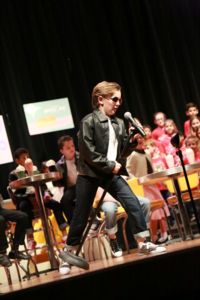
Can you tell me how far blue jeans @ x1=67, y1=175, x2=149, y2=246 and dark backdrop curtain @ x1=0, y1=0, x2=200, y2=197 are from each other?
4488 millimetres

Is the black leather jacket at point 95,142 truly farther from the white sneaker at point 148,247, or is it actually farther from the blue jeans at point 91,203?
the white sneaker at point 148,247

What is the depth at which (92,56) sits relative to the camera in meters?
9.77

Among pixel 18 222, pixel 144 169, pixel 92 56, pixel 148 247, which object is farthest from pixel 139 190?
pixel 92 56

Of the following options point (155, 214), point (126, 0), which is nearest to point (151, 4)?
point (126, 0)

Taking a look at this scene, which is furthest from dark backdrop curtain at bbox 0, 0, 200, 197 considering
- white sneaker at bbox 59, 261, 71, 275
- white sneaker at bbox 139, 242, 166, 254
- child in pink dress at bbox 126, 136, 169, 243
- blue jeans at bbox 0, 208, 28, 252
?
white sneaker at bbox 139, 242, 166, 254

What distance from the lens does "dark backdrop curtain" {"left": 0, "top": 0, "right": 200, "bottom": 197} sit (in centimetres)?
920

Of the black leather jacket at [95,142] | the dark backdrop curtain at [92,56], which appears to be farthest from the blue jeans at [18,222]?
the dark backdrop curtain at [92,56]

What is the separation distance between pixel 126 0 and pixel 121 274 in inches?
303

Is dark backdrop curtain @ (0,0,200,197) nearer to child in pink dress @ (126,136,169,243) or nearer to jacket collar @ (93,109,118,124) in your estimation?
child in pink dress @ (126,136,169,243)

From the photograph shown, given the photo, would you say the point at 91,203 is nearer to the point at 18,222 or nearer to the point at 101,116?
the point at 101,116

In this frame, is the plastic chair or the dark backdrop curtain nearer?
the plastic chair

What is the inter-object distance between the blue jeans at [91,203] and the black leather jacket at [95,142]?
8 centimetres

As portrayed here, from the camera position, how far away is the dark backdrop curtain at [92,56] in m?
9.20

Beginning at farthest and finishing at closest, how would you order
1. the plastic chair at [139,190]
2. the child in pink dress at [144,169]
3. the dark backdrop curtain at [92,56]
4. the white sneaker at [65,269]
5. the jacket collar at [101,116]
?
1. the dark backdrop curtain at [92,56]
2. the child in pink dress at [144,169]
3. the plastic chair at [139,190]
4. the jacket collar at [101,116]
5. the white sneaker at [65,269]
